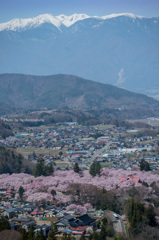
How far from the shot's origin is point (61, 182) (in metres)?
34.7

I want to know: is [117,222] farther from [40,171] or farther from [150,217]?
[40,171]

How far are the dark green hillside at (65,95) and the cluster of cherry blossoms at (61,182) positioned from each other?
77662mm

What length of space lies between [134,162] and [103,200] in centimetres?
1630

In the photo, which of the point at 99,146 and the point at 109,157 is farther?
the point at 99,146

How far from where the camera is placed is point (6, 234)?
21.7 metres

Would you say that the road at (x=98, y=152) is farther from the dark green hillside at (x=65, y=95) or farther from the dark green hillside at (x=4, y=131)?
the dark green hillside at (x=65, y=95)

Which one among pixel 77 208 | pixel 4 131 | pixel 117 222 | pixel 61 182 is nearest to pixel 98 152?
pixel 61 182

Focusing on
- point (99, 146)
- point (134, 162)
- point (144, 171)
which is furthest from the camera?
point (99, 146)

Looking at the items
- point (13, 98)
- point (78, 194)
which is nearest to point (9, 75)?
point (13, 98)

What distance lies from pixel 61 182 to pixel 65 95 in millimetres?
106405

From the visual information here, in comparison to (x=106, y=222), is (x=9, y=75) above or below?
above

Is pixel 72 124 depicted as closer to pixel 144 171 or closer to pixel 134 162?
pixel 134 162

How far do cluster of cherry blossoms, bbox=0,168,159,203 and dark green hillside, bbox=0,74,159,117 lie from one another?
77.7 m

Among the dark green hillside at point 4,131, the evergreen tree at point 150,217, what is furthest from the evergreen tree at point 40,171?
the dark green hillside at point 4,131
